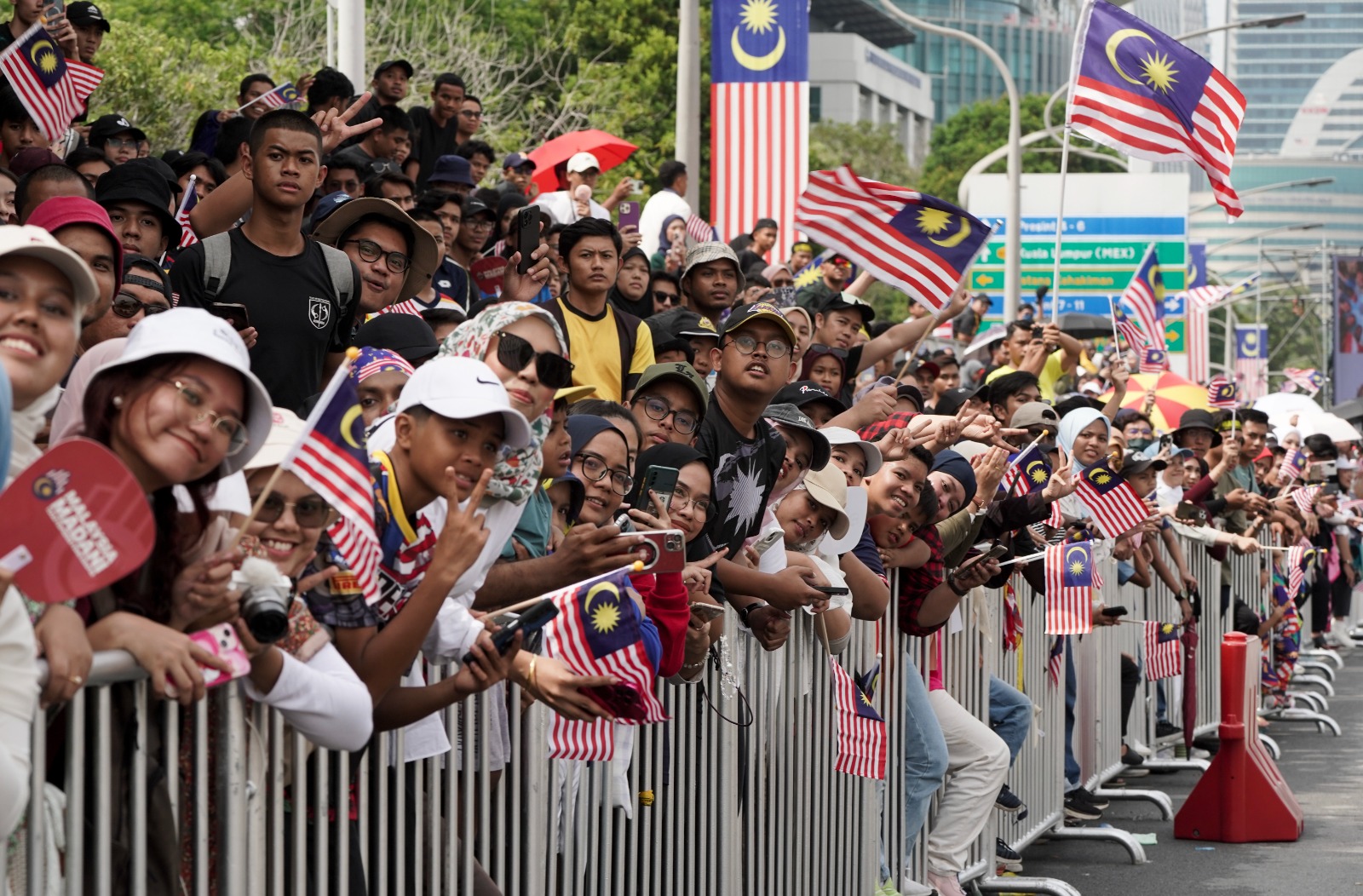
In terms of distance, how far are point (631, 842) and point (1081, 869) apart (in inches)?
200

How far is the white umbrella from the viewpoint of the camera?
96.3 feet

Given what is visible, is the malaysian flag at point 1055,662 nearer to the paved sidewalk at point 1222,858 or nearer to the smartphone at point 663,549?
the paved sidewalk at point 1222,858

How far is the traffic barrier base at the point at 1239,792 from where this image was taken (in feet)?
35.4

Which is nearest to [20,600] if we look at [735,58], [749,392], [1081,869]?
[749,392]

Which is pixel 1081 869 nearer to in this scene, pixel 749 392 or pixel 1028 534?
pixel 1028 534

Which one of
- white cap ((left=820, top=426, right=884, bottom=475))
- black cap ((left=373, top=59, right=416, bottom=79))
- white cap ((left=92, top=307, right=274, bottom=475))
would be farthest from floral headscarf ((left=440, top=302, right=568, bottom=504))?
black cap ((left=373, top=59, right=416, bottom=79))

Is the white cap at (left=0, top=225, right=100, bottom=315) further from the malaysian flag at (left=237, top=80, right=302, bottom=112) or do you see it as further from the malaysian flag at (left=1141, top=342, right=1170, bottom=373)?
the malaysian flag at (left=1141, top=342, right=1170, bottom=373)

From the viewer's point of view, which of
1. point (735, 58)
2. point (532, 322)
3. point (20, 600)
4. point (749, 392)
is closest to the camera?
point (20, 600)

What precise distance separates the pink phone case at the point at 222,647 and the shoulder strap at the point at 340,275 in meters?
3.65

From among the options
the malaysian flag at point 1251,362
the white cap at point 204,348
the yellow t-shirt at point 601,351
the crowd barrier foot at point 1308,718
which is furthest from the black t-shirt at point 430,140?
the malaysian flag at point 1251,362

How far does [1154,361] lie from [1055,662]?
1305 centimetres

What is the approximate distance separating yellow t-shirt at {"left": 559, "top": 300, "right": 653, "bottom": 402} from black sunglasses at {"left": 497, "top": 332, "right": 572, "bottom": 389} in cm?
322

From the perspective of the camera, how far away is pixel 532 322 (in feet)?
17.3

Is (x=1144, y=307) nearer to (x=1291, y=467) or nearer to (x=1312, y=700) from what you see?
(x=1291, y=467)
